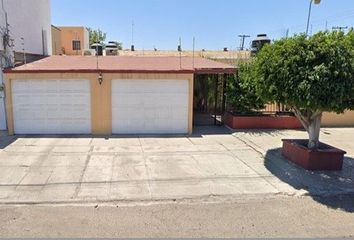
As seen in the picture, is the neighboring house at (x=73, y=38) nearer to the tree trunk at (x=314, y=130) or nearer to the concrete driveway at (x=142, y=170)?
the concrete driveway at (x=142, y=170)

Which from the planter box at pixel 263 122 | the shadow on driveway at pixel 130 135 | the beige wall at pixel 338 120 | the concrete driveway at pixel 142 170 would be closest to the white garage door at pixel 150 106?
the shadow on driveway at pixel 130 135

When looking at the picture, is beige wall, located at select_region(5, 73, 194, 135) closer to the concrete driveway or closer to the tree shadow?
the concrete driveway

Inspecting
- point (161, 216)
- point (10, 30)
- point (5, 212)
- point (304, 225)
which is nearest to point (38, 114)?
point (10, 30)

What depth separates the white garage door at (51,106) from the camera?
40.3 feet

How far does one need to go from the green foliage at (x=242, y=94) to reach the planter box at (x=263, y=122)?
0.46 m

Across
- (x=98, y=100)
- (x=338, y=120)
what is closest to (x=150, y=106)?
(x=98, y=100)

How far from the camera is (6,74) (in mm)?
12047

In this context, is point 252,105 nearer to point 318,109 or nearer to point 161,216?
point 318,109

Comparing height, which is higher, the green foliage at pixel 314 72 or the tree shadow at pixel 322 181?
the green foliage at pixel 314 72

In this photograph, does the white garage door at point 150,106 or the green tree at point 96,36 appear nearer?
the white garage door at point 150,106

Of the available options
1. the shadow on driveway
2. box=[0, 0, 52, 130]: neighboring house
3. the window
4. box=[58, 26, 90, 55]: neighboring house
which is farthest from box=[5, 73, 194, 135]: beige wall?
the window

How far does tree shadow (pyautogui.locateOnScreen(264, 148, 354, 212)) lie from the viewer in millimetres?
6812

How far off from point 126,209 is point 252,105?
31.3ft

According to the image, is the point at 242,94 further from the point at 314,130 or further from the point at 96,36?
the point at 96,36
